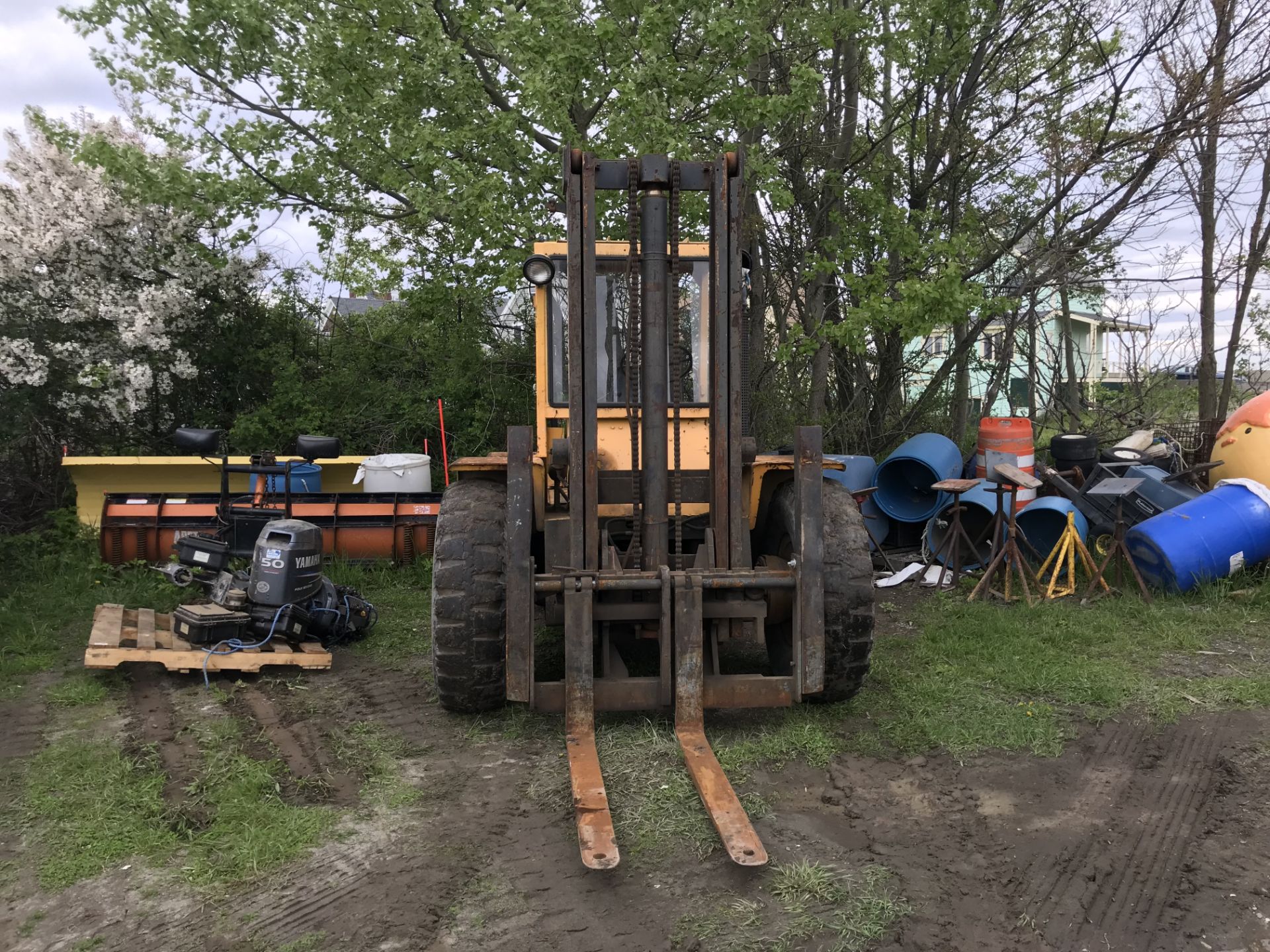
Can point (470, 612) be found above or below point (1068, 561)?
above

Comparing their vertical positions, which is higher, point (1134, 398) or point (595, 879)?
point (1134, 398)

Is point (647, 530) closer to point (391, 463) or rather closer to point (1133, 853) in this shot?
point (1133, 853)

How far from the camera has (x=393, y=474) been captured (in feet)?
29.9

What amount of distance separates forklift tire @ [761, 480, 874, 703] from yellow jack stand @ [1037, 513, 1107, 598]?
3295 millimetres

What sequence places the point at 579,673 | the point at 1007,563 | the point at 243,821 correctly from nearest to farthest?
the point at 243,821
the point at 579,673
the point at 1007,563

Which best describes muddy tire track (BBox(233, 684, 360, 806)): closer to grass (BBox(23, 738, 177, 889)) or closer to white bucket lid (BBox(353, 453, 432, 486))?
grass (BBox(23, 738, 177, 889))

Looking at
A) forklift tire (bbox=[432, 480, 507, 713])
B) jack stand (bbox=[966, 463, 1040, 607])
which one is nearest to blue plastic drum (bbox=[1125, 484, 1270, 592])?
jack stand (bbox=[966, 463, 1040, 607])

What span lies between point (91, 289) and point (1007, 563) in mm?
9643

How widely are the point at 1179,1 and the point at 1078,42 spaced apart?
103 cm

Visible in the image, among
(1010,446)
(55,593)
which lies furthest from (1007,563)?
(55,593)

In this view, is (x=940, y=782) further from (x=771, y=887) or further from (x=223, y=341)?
(x=223, y=341)

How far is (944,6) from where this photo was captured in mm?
9797

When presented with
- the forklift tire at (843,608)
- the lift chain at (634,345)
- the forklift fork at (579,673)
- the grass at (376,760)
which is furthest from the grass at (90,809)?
the forklift tire at (843,608)

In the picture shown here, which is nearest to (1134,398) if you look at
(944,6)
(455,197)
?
(944,6)
